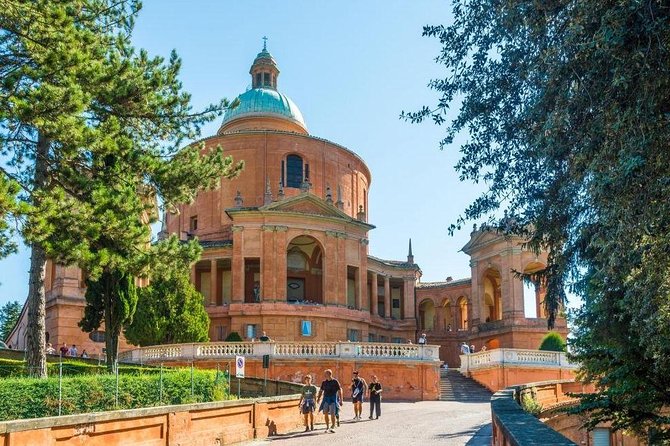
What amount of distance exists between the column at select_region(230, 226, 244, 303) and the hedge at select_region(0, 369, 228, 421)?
81.7 feet

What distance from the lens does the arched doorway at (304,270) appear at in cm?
4938

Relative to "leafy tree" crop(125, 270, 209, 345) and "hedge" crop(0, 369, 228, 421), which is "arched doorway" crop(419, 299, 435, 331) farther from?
"hedge" crop(0, 369, 228, 421)

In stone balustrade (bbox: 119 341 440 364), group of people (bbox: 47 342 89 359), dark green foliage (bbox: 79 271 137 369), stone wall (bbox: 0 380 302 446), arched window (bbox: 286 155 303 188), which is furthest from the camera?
arched window (bbox: 286 155 303 188)

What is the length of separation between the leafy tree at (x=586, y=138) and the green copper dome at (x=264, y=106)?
145ft

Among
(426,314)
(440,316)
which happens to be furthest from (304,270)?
(426,314)

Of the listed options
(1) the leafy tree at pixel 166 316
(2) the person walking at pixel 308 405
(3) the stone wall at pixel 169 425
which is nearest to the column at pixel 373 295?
(1) the leafy tree at pixel 166 316

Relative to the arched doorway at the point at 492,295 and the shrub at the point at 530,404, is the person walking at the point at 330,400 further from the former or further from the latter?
the arched doorway at the point at 492,295

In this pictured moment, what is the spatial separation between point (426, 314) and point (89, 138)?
5212 cm

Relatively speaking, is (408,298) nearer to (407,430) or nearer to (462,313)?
(462,313)

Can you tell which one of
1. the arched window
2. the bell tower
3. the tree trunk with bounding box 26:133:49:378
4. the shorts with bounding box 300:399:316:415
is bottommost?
the shorts with bounding box 300:399:316:415

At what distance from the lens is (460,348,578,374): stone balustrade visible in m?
33.6

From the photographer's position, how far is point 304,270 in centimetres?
5025

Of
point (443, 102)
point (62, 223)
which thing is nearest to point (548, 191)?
point (443, 102)

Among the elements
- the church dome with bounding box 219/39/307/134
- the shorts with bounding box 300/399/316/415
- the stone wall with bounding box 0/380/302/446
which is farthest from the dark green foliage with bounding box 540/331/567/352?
the church dome with bounding box 219/39/307/134
